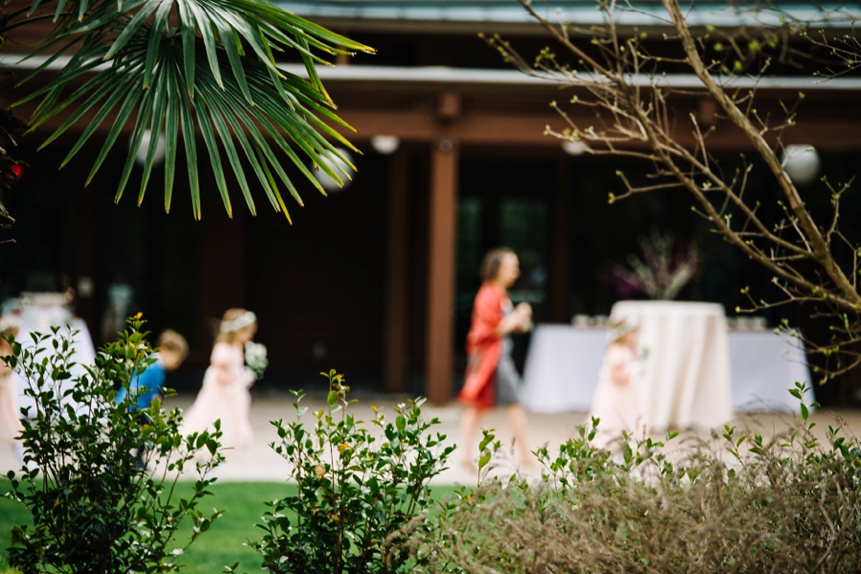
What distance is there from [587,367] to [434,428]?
259cm

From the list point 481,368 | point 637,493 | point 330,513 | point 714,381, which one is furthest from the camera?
point 714,381

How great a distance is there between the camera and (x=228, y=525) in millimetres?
5594

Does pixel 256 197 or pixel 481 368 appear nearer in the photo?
pixel 481 368

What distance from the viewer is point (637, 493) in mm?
3172

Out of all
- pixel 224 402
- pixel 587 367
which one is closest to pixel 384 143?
pixel 587 367

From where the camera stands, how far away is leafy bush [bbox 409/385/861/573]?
3127 millimetres

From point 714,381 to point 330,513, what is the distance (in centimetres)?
638

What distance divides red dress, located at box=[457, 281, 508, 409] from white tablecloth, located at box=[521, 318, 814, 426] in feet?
10.9

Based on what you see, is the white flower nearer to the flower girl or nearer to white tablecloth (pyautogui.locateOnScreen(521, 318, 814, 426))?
the flower girl

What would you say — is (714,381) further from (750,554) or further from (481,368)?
(750,554)

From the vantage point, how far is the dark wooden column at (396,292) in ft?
39.9

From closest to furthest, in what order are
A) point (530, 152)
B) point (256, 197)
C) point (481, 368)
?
point (481, 368)
point (530, 152)
point (256, 197)

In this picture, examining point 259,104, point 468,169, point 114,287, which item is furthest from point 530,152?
point 259,104

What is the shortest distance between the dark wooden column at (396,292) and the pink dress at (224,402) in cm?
436
